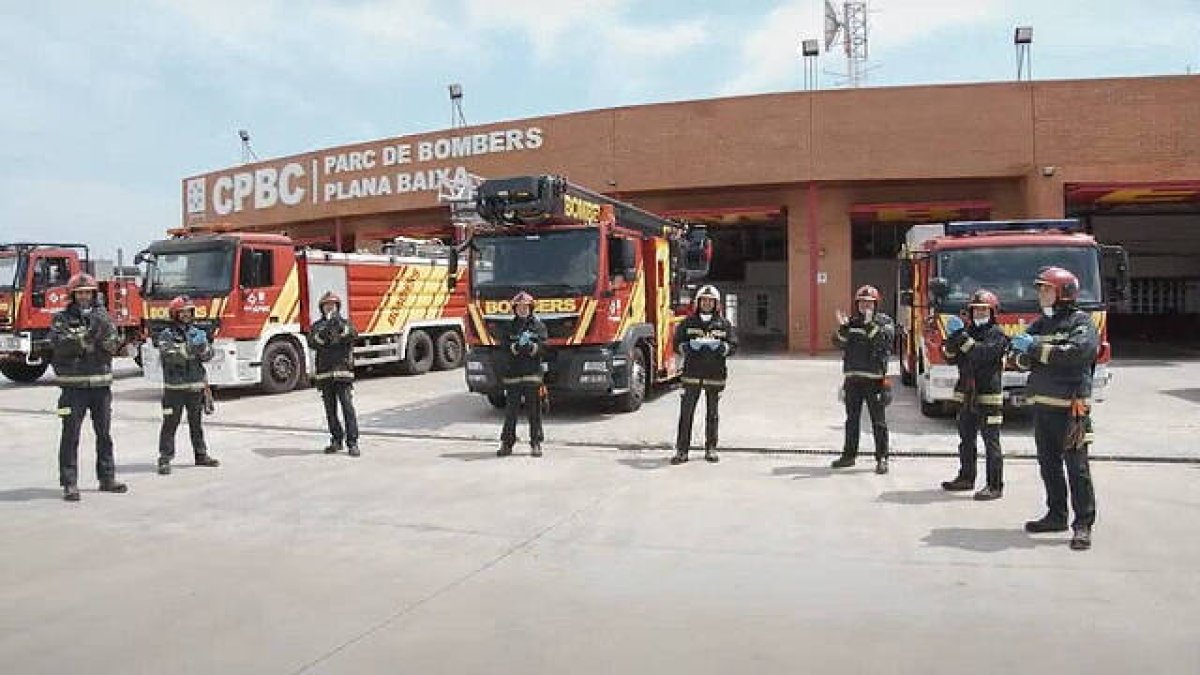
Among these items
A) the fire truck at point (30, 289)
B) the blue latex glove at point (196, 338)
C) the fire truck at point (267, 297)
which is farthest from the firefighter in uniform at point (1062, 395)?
the fire truck at point (30, 289)

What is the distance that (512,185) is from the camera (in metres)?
12.0

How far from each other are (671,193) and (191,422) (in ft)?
57.2

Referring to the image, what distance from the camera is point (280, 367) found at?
16672 millimetres

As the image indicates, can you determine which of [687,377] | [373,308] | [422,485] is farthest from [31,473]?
[373,308]

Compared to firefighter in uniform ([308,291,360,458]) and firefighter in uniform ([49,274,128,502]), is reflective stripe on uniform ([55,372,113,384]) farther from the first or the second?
firefighter in uniform ([308,291,360,458])

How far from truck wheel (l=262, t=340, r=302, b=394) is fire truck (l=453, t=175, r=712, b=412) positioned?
17.3 feet

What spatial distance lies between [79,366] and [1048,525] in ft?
25.1

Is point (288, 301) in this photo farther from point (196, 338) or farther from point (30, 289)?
point (196, 338)

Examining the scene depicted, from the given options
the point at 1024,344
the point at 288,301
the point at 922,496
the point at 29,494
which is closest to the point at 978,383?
the point at 922,496

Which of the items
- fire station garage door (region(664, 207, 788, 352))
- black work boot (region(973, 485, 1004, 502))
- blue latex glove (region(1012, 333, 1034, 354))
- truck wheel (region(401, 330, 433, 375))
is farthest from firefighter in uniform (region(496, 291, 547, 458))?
fire station garage door (region(664, 207, 788, 352))

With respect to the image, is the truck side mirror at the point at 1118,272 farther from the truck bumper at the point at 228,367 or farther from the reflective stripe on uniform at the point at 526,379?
the truck bumper at the point at 228,367

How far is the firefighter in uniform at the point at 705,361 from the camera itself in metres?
9.54

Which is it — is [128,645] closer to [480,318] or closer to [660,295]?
[480,318]

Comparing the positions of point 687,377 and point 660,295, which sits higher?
point 660,295
